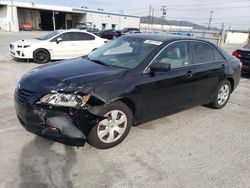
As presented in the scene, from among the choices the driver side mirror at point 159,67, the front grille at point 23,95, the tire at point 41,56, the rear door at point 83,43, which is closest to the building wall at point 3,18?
the rear door at point 83,43

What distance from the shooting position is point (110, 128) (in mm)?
3527

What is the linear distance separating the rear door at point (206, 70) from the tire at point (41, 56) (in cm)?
766

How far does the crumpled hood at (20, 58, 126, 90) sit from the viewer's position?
328cm

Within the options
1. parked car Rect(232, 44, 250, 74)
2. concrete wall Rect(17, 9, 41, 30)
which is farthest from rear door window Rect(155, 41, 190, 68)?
concrete wall Rect(17, 9, 41, 30)

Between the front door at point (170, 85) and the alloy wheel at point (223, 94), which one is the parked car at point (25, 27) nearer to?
the alloy wheel at point (223, 94)

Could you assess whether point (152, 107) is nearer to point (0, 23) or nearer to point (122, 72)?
point (122, 72)

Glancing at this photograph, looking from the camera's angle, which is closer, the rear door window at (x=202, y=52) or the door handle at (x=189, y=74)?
the door handle at (x=189, y=74)

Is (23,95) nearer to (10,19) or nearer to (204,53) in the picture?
(204,53)

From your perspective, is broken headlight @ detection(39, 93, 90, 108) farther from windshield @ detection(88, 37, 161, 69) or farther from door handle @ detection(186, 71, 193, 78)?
door handle @ detection(186, 71, 193, 78)

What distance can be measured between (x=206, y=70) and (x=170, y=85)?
44.1 inches

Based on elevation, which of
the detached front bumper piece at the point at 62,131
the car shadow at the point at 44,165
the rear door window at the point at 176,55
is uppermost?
the rear door window at the point at 176,55

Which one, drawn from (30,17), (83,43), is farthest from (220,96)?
(30,17)

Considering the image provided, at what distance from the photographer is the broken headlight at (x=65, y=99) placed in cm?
314

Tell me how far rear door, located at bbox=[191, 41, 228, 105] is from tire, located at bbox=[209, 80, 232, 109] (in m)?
0.19
